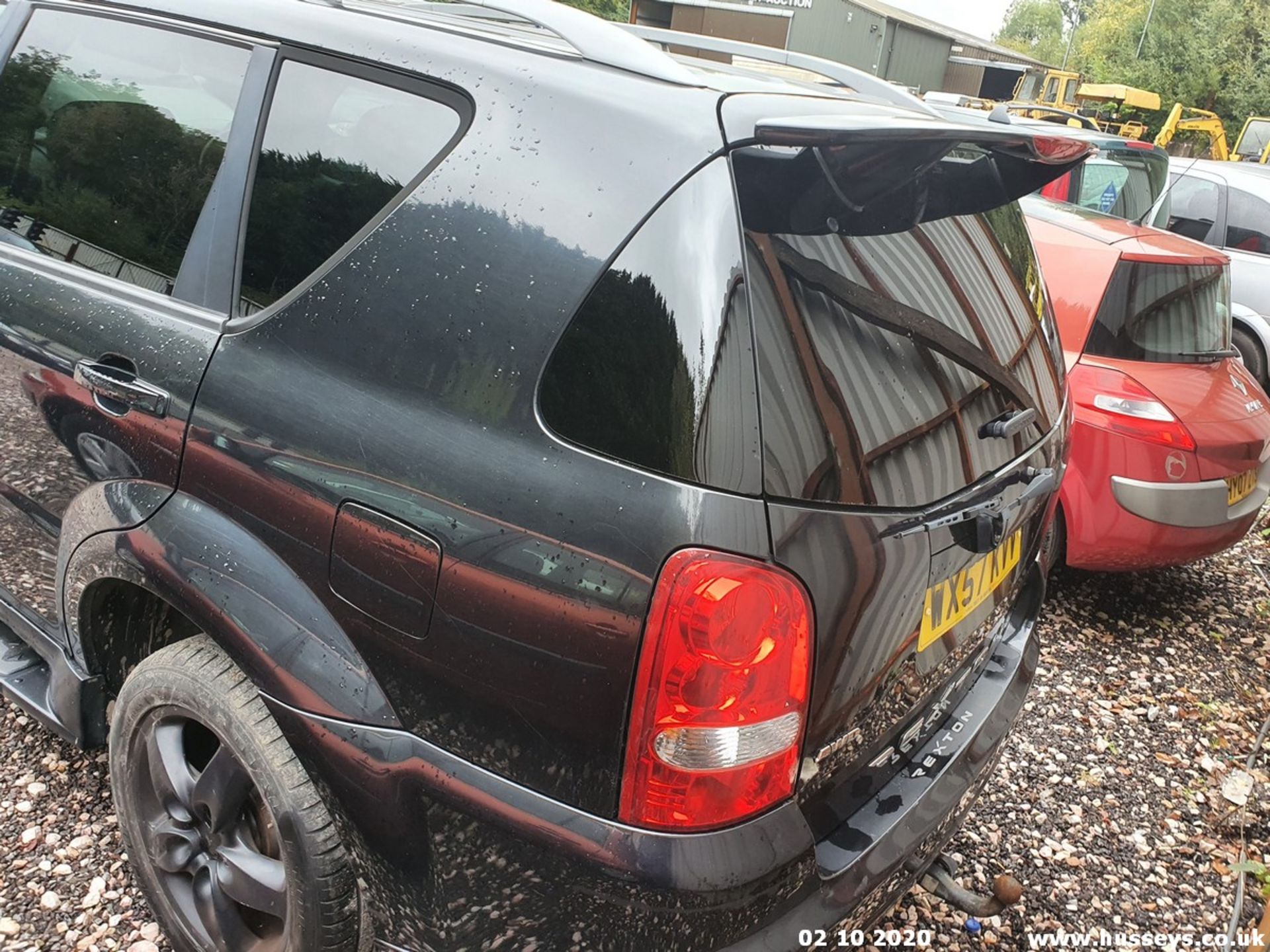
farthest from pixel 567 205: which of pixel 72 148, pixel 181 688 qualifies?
pixel 72 148

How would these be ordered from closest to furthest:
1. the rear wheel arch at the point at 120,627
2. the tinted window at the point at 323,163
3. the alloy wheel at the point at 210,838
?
the tinted window at the point at 323,163
the alloy wheel at the point at 210,838
the rear wheel arch at the point at 120,627

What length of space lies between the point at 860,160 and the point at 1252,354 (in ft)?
22.0

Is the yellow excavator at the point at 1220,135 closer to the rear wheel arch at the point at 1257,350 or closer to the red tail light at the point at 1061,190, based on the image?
the rear wheel arch at the point at 1257,350

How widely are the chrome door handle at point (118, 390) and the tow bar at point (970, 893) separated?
1.91m

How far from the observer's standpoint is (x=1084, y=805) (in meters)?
2.81

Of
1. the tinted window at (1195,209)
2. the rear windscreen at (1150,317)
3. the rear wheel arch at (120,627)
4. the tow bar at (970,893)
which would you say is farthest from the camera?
the tinted window at (1195,209)

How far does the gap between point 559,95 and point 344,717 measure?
99 centimetres

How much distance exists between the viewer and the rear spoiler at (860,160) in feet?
4.23

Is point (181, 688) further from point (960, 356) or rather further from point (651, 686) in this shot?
point (960, 356)

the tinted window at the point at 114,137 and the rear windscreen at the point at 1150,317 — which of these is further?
the rear windscreen at the point at 1150,317

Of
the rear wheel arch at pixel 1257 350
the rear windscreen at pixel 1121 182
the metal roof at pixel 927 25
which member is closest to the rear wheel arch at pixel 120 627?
the rear windscreen at pixel 1121 182

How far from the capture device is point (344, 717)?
1456 mm

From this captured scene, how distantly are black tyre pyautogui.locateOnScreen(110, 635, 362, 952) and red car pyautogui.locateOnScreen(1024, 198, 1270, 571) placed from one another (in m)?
2.90

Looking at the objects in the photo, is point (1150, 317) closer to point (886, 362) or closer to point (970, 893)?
point (970, 893)
